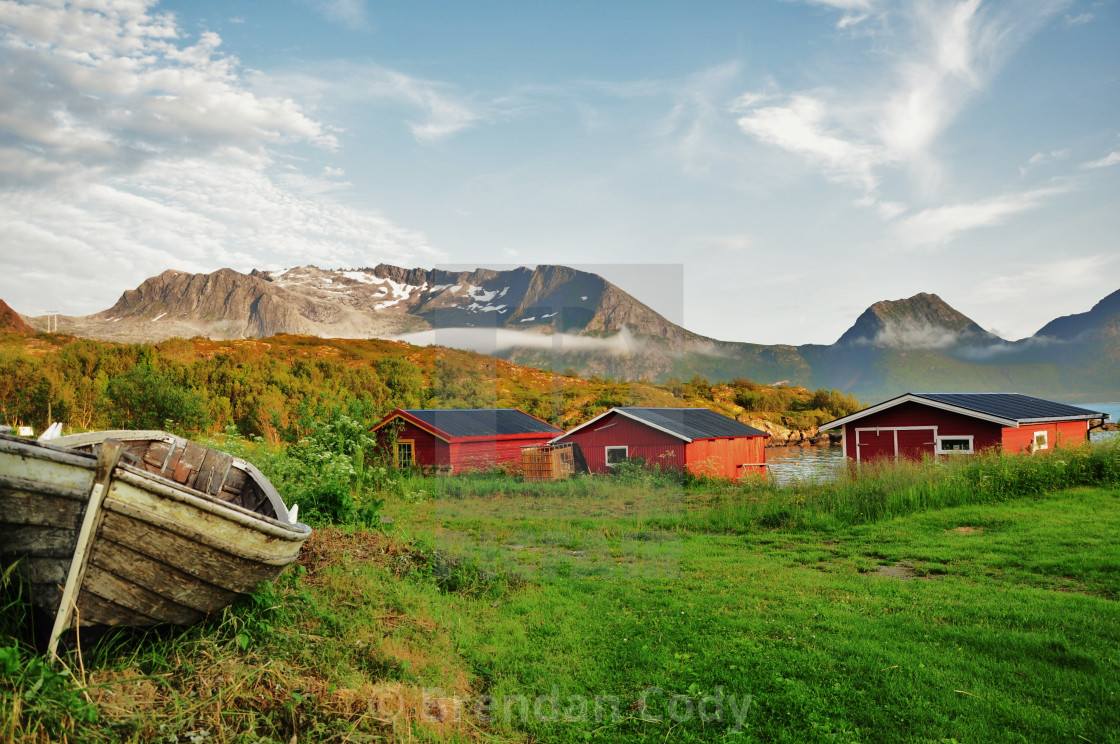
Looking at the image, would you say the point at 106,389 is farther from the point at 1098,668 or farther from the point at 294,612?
the point at 1098,668

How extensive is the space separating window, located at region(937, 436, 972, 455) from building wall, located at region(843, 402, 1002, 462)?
0.12 m

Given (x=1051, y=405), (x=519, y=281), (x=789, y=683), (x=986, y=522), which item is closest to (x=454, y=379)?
(x=519, y=281)

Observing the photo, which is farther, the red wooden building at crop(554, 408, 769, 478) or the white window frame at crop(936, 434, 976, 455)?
the red wooden building at crop(554, 408, 769, 478)

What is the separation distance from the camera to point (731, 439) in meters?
25.8

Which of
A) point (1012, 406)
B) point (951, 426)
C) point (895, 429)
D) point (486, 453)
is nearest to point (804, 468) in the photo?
point (895, 429)

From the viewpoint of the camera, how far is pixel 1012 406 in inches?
822

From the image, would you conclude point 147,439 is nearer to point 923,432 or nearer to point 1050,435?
point 923,432

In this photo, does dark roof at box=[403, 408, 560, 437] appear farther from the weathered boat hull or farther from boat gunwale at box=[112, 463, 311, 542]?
the weathered boat hull

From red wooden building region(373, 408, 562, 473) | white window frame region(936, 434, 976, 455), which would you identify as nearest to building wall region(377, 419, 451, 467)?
red wooden building region(373, 408, 562, 473)

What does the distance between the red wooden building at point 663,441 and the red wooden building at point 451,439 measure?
10.1 feet

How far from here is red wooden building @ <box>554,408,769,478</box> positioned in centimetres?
2269

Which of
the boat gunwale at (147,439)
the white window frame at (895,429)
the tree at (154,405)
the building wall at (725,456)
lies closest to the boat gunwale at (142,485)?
the boat gunwale at (147,439)

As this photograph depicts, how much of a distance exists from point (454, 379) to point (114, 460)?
18.5 meters

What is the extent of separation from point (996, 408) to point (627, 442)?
40.1 feet
